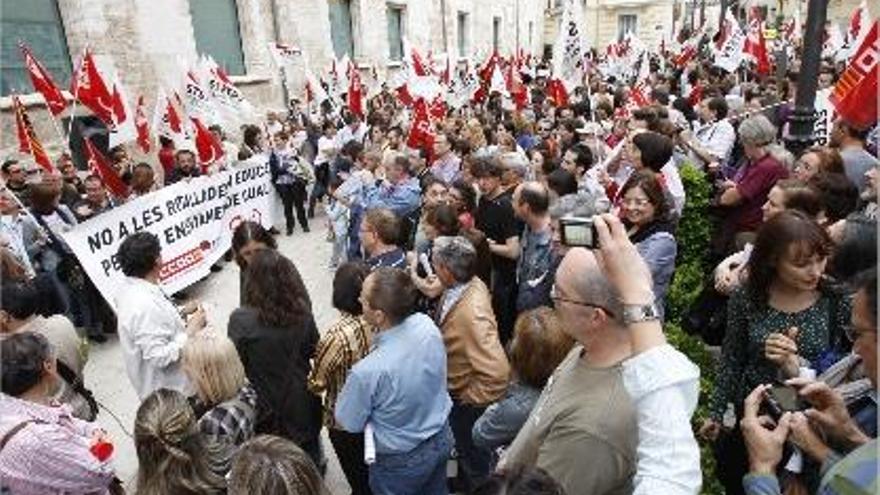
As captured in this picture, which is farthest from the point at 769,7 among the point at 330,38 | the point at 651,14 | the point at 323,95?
the point at 323,95

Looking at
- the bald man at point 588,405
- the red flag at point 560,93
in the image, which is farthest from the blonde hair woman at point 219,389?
the red flag at point 560,93

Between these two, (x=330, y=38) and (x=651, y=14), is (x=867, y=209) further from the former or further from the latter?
(x=651, y=14)

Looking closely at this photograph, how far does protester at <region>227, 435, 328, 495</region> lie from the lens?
6.31ft

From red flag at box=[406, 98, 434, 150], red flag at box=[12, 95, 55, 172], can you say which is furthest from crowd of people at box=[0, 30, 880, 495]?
red flag at box=[406, 98, 434, 150]

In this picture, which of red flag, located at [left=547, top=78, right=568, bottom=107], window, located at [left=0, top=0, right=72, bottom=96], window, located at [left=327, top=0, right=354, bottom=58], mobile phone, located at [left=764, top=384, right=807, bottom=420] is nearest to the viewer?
mobile phone, located at [left=764, top=384, right=807, bottom=420]

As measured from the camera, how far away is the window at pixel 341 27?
1981 cm

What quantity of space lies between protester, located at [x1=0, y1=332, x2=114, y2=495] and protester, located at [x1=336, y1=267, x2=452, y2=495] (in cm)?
102

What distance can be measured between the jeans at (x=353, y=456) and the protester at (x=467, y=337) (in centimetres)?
57

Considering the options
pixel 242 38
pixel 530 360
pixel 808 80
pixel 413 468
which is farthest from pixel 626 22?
pixel 530 360

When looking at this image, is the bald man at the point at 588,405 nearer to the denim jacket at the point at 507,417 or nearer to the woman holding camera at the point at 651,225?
the denim jacket at the point at 507,417

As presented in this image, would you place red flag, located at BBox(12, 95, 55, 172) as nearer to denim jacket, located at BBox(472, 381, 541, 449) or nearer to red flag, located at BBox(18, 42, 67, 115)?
red flag, located at BBox(18, 42, 67, 115)

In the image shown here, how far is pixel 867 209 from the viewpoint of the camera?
154 inches

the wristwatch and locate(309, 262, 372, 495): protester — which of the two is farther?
locate(309, 262, 372, 495): protester

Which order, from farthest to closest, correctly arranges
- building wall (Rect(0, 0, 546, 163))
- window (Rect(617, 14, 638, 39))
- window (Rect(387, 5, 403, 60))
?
1. window (Rect(617, 14, 638, 39))
2. window (Rect(387, 5, 403, 60))
3. building wall (Rect(0, 0, 546, 163))
